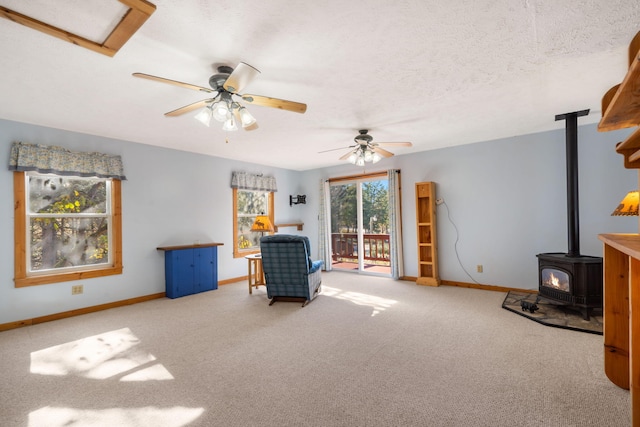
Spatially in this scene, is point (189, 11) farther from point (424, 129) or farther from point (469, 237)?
point (469, 237)

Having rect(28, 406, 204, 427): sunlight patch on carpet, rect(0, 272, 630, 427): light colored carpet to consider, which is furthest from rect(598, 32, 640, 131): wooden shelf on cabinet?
rect(28, 406, 204, 427): sunlight patch on carpet

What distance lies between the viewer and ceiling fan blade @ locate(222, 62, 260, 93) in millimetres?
1808

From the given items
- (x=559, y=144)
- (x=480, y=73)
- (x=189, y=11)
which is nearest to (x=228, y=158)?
(x=189, y=11)

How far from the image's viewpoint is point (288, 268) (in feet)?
12.9

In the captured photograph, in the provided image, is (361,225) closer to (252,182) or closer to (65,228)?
(252,182)

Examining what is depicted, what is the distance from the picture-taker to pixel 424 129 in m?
3.96

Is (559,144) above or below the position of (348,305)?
above

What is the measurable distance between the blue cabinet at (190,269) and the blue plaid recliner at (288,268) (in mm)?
1393

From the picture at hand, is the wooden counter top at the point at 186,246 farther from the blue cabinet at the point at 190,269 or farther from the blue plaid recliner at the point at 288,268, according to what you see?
the blue plaid recliner at the point at 288,268


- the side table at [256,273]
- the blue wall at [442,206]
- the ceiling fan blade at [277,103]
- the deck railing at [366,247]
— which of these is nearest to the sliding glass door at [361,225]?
the deck railing at [366,247]

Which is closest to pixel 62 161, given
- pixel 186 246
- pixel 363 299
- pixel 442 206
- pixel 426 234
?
pixel 186 246

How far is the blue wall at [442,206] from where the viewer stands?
11.9ft

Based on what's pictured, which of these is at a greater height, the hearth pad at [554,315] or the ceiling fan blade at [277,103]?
the ceiling fan blade at [277,103]

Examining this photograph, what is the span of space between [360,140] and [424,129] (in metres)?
0.89
